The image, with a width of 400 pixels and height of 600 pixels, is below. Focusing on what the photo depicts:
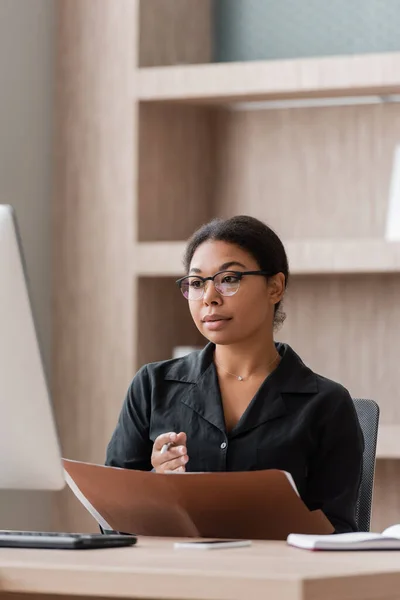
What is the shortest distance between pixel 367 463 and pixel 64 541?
887 millimetres

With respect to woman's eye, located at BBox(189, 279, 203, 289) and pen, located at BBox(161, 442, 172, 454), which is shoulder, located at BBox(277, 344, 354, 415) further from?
pen, located at BBox(161, 442, 172, 454)

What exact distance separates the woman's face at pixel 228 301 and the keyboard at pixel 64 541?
1.82 ft

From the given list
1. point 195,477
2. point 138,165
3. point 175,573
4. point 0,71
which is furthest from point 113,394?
point 175,573

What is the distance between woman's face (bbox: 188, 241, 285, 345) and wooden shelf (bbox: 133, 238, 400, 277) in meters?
1.22

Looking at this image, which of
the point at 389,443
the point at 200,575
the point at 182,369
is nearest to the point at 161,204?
the point at 389,443

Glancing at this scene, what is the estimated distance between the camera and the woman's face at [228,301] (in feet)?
6.21

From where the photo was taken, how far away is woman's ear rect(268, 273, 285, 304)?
2.02 m

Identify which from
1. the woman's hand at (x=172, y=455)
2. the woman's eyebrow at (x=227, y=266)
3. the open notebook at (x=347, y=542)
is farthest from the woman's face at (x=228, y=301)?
the open notebook at (x=347, y=542)

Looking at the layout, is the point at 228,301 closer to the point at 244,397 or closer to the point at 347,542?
the point at 244,397

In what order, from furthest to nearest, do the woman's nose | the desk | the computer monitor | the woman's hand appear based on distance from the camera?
1. the woman's nose
2. the woman's hand
3. the computer monitor
4. the desk

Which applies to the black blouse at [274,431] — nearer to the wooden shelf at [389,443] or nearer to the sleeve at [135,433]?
the sleeve at [135,433]

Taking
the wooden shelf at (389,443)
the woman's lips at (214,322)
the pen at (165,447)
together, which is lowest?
the wooden shelf at (389,443)

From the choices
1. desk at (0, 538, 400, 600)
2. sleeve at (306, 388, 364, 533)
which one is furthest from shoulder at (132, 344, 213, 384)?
desk at (0, 538, 400, 600)

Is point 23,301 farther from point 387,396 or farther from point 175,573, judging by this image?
point 387,396
